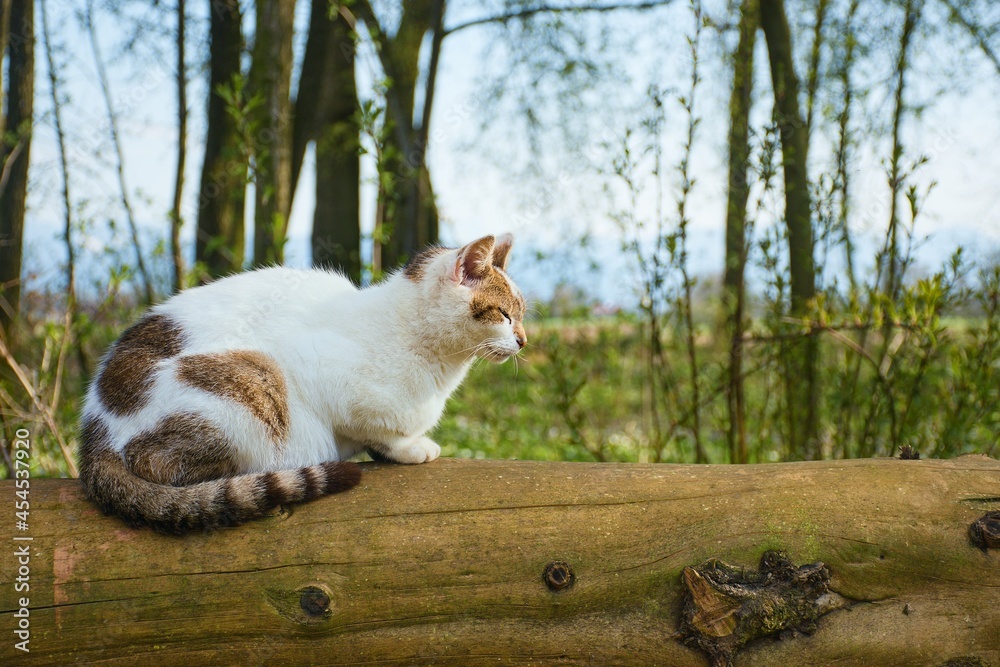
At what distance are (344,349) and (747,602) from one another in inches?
57.5

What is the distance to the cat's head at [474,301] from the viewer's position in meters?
2.48

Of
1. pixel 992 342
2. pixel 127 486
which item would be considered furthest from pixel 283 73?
pixel 992 342

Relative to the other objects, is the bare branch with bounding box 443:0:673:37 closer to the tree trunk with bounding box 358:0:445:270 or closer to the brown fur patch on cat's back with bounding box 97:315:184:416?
the tree trunk with bounding box 358:0:445:270

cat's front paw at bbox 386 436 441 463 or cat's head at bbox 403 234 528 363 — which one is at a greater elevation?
cat's head at bbox 403 234 528 363

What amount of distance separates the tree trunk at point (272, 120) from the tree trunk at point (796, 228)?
2844 mm

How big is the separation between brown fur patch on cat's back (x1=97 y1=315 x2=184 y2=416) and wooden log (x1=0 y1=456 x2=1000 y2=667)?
0.34 meters

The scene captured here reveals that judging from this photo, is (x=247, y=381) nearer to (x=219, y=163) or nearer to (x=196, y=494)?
(x=196, y=494)

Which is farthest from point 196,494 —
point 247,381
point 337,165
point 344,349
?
point 337,165

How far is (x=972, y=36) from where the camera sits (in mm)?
5398

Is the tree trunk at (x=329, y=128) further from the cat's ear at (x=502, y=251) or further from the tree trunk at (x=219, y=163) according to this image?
the cat's ear at (x=502, y=251)

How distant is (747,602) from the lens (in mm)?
2031

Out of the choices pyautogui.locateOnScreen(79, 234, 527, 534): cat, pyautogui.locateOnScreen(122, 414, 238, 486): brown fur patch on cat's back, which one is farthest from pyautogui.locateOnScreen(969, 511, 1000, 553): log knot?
pyautogui.locateOnScreen(122, 414, 238, 486): brown fur patch on cat's back

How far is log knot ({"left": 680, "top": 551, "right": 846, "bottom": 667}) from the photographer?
6.58 ft

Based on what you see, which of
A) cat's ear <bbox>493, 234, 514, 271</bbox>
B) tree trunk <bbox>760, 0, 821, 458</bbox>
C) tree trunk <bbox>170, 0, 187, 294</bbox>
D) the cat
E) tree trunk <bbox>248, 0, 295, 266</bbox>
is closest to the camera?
the cat
